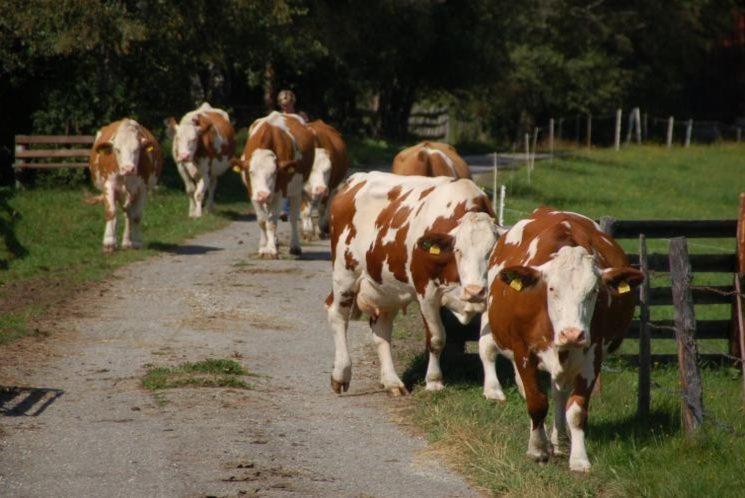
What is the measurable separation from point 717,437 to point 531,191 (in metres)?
22.8

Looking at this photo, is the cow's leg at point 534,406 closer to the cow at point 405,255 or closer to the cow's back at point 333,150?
the cow at point 405,255

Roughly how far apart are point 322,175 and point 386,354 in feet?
35.0

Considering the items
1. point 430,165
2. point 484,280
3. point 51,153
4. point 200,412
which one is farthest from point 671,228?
point 51,153

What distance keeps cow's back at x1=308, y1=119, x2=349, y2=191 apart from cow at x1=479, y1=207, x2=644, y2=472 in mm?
13090

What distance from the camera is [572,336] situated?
26.8 ft

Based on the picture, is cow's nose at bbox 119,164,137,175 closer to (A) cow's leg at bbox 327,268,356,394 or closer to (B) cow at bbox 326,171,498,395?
(B) cow at bbox 326,171,498,395

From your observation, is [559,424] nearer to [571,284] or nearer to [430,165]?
[571,284]

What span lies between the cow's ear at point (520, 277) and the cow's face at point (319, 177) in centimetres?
1325

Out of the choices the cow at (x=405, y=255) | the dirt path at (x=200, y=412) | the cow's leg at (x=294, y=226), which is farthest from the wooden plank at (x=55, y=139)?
the cow at (x=405, y=255)

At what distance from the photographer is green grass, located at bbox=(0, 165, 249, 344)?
16062 mm

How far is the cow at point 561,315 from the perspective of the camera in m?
8.40

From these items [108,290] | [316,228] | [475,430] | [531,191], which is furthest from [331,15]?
[475,430]

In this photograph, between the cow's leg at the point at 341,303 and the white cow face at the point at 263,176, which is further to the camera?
the white cow face at the point at 263,176

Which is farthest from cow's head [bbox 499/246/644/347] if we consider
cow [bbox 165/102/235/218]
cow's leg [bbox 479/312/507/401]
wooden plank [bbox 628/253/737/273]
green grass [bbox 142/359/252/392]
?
cow [bbox 165/102/235/218]
